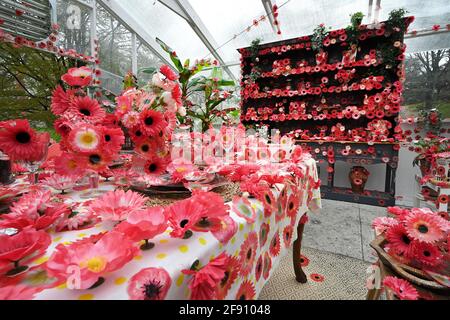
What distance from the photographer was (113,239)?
0.26 metres

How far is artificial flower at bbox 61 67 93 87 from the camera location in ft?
1.72

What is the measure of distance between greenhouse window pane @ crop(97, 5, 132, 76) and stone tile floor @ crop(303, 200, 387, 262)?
3.27m

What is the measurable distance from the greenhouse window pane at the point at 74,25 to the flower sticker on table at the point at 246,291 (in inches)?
122

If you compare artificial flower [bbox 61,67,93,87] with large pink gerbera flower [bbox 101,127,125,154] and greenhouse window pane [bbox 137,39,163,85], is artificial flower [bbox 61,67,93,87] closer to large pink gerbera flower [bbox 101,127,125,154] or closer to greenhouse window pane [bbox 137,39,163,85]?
large pink gerbera flower [bbox 101,127,125,154]

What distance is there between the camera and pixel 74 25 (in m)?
2.73

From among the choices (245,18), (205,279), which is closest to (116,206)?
(205,279)

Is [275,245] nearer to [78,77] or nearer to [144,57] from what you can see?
[78,77]

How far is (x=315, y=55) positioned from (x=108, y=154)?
3.72m

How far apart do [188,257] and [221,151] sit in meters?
0.75

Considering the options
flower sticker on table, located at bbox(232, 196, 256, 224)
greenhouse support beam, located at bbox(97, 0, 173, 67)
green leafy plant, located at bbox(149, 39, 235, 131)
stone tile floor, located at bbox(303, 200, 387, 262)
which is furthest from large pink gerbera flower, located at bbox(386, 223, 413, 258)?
greenhouse support beam, located at bbox(97, 0, 173, 67)

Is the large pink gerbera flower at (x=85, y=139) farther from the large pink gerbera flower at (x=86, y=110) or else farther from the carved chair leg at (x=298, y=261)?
the carved chair leg at (x=298, y=261)

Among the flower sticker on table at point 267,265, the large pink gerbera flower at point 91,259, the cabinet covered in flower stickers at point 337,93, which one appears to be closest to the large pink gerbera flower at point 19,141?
the large pink gerbera flower at point 91,259
